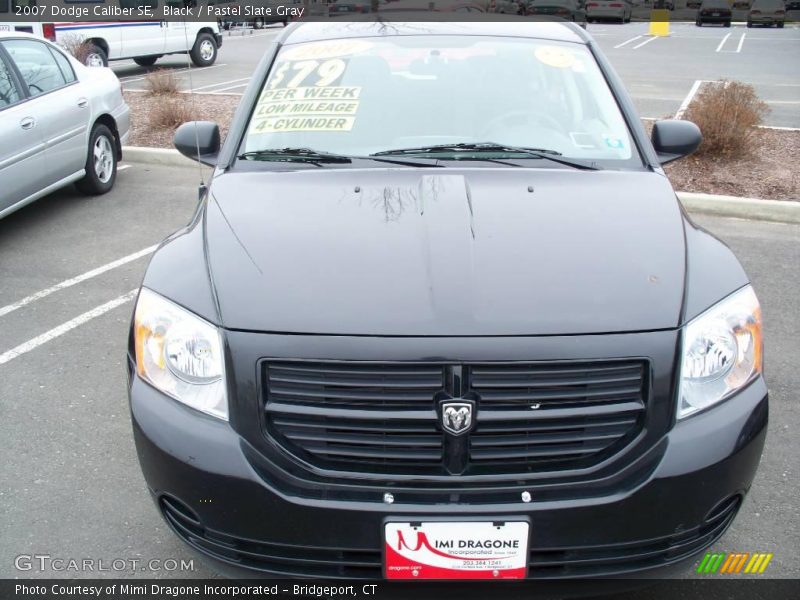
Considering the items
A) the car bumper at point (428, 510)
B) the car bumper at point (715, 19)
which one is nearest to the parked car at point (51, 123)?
the car bumper at point (428, 510)

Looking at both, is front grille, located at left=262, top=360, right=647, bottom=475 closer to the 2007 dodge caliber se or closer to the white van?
the 2007 dodge caliber se

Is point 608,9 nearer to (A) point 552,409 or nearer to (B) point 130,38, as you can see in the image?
(B) point 130,38

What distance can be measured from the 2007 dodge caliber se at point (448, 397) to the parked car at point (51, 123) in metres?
4.21

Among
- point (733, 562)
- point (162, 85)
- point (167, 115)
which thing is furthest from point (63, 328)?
point (162, 85)

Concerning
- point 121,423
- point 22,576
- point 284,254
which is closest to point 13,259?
point 121,423

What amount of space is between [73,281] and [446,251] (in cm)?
391

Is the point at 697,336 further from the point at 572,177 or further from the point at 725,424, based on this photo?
the point at 572,177

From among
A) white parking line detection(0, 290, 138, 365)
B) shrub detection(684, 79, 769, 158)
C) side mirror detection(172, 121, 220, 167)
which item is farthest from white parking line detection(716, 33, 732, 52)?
side mirror detection(172, 121, 220, 167)

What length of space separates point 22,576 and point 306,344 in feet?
4.84

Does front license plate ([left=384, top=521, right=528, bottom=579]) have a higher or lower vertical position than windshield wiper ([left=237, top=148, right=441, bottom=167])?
lower

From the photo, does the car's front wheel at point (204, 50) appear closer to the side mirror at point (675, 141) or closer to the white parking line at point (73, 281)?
the white parking line at point (73, 281)

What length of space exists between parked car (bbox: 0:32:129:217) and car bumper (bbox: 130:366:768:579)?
4614mm

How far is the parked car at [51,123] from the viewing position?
6078 mm

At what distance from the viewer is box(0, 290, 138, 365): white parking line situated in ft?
14.4
